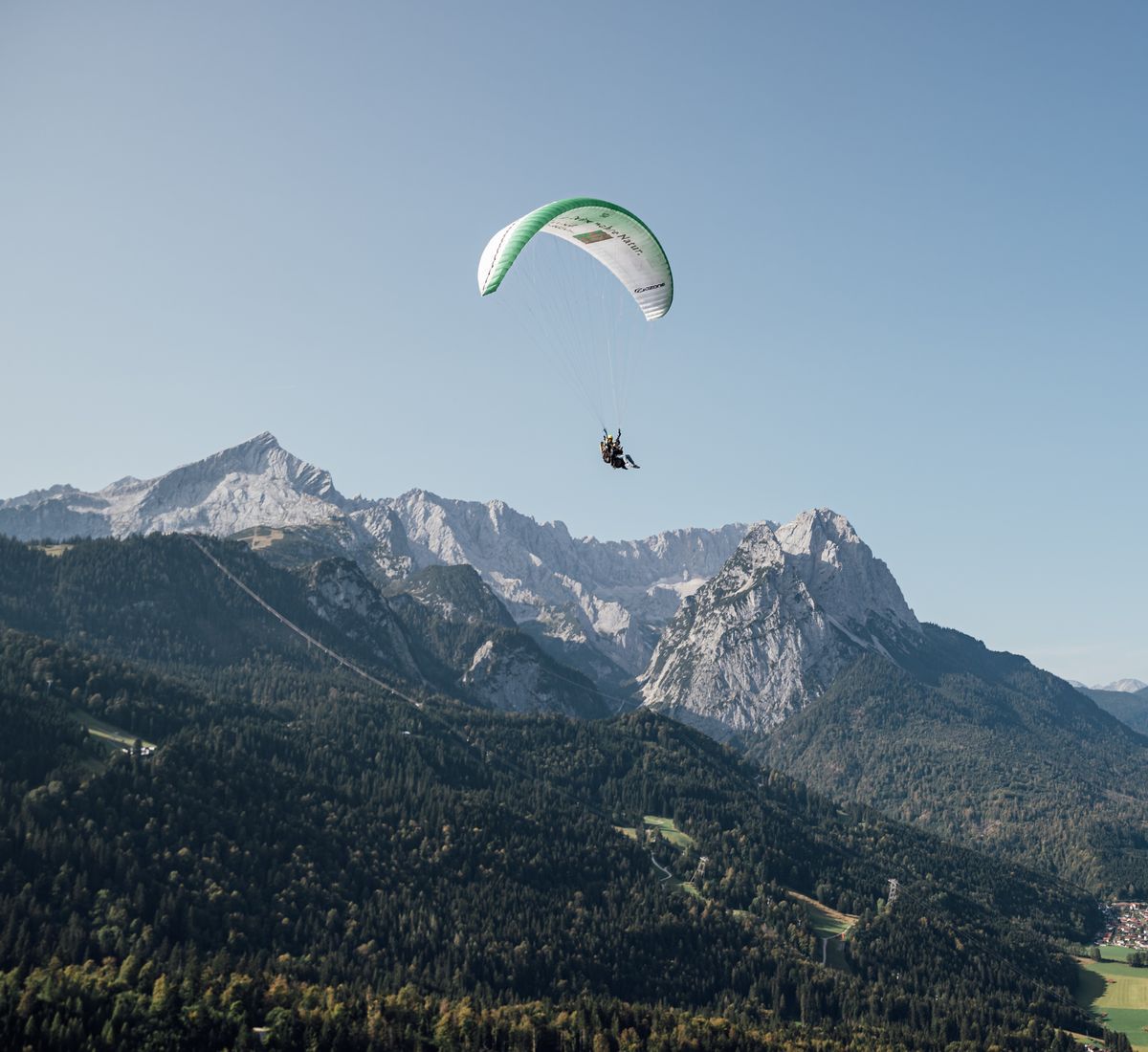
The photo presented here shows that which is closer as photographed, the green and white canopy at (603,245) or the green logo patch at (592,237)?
the green and white canopy at (603,245)

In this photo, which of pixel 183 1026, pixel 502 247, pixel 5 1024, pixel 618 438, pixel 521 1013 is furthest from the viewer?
pixel 521 1013

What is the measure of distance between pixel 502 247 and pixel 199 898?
138 metres

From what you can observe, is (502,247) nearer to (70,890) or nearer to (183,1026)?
(183,1026)

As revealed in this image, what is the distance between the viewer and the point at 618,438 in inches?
4441

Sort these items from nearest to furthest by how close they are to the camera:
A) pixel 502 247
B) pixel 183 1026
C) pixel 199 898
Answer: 1. pixel 502 247
2. pixel 183 1026
3. pixel 199 898

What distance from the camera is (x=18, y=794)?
19575 cm

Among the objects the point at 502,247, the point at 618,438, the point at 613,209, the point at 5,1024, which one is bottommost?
the point at 5,1024

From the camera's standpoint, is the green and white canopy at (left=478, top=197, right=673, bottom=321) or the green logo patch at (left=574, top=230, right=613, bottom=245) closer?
the green and white canopy at (left=478, top=197, right=673, bottom=321)

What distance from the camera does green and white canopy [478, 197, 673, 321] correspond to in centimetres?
10375

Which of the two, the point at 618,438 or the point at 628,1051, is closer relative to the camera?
the point at 618,438

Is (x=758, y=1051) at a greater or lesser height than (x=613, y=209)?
lesser

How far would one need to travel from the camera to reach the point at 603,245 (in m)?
115

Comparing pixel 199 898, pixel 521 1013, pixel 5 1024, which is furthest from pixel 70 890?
pixel 521 1013

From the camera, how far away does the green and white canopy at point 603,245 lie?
340ft
